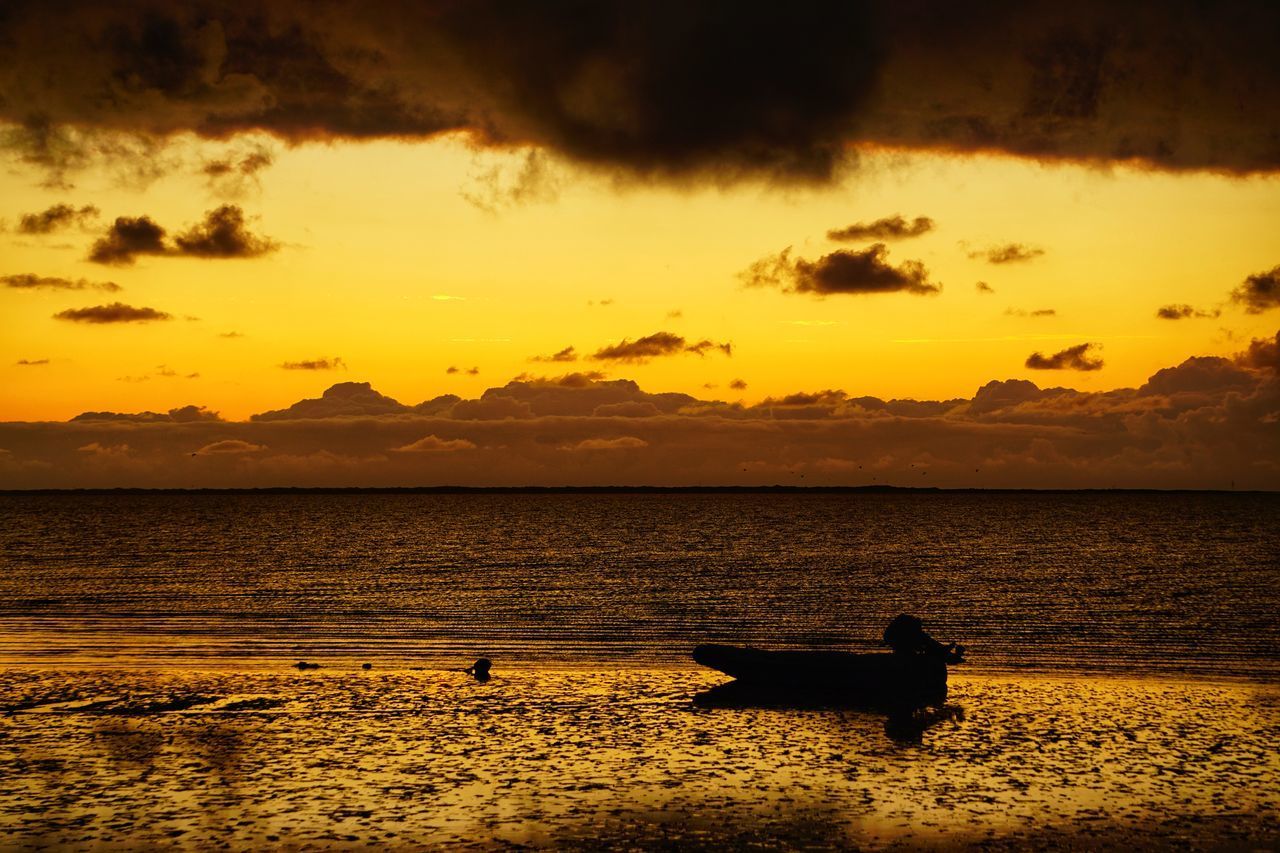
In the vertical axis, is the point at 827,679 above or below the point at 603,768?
above

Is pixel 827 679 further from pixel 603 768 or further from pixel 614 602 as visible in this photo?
pixel 614 602

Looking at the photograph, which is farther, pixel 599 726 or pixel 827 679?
pixel 827 679

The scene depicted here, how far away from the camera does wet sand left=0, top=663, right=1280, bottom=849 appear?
79.5 ft

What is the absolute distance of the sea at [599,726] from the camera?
81.4 feet

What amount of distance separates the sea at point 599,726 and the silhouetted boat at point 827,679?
135 cm

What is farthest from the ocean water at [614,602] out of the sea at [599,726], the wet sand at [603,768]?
the wet sand at [603,768]

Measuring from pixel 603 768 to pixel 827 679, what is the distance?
14085 millimetres

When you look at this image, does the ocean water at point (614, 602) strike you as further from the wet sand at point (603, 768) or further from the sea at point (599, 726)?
the wet sand at point (603, 768)

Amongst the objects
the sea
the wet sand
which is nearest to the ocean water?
the sea

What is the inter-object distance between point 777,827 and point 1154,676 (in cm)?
2811

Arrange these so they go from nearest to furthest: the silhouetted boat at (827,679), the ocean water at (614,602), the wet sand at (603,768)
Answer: the wet sand at (603,768) → the silhouetted boat at (827,679) → the ocean water at (614,602)

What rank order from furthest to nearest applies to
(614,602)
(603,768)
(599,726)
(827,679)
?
(614,602) → (827,679) → (599,726) → (603,768)

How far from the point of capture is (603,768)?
96.8 ft

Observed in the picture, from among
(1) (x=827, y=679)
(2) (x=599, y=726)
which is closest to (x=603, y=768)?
(2) (x=599, y=726)
